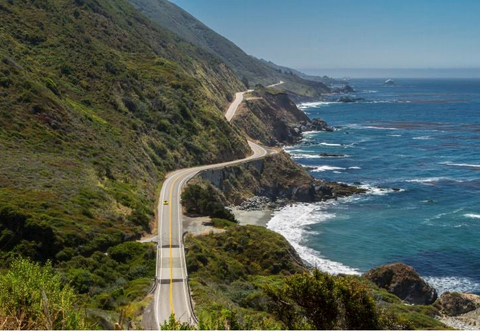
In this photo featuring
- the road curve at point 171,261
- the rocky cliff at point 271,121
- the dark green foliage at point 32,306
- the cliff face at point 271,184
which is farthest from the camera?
the rocky cliff at point 271,121

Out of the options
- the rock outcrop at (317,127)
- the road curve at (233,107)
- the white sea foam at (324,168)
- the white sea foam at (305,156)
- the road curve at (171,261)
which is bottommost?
the white sea foam at (324,168)

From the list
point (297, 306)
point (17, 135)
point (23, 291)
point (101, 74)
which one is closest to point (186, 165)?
point (101, 74)

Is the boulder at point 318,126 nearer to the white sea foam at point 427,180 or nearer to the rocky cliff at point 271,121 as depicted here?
the rocky cliff at point 271,121

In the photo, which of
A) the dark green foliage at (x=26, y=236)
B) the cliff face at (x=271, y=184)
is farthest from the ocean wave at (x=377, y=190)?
the dark green foliage at (x=26, y=236)

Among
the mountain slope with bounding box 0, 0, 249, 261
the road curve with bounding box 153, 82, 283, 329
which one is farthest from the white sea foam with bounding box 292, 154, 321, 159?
the road curve with bounding box 153, 82, 283, 329

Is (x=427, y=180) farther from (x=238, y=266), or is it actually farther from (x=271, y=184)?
(x=238, y=266)
